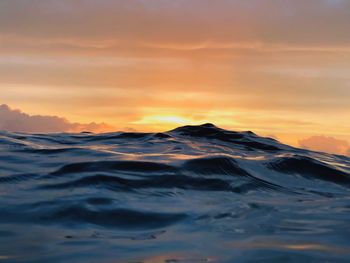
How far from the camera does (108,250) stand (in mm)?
4992

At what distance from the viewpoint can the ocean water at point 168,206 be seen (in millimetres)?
5012

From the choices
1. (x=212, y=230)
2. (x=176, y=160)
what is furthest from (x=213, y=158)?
(x=212, y=230)

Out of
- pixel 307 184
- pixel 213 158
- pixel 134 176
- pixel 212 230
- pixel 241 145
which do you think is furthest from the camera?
pixel 241 145

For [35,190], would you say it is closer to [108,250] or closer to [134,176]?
[134,176]

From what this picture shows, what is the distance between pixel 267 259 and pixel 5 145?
37.4ft

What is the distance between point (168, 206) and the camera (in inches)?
283

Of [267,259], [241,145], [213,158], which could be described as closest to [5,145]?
[213,158]

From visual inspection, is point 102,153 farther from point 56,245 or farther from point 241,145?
point 56,245

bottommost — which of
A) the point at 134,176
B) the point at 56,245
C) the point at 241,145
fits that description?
the point at 56,245

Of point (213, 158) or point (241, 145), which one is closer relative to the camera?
point (213, 158)

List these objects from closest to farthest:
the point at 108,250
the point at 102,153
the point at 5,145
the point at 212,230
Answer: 1. the point at 108,250
2. the point at 212,230
3. the point at 102,153
4. the point at 5,145

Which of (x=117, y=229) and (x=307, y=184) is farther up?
(x=307, y=184)

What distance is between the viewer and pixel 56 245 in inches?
203

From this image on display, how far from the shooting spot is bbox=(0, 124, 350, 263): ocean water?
16.4 feet
